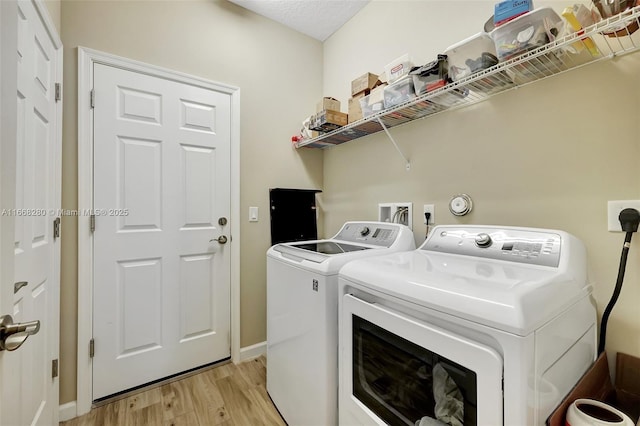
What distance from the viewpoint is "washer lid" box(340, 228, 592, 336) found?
0.65 m

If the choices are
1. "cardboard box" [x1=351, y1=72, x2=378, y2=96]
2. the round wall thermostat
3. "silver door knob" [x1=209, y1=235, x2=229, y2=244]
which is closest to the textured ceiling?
"cardboard box" [x1=351, y1=72, x2=378, y2=96]

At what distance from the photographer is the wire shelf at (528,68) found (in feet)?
2.96

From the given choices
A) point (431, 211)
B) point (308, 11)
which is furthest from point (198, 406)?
point (308, 11)

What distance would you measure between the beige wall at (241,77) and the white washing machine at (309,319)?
2.09 ft

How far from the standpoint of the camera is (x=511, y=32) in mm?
1032

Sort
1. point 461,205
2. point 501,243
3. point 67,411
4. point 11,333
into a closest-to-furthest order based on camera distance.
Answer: point 11,333, point 501,243, point 461,205, point 67,411

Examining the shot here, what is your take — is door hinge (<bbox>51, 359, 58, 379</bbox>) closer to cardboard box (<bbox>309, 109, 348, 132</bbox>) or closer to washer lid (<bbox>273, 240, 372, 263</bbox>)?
washer lid (<bbox>273, 240, 372, 263</bbox>)

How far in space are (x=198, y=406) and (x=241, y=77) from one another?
2279 millimetres

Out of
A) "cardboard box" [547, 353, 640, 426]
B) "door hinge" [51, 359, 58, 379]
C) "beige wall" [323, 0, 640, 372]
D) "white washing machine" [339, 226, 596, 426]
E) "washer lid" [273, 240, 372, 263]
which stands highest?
"beige wall" [323, 0, 640, 372]

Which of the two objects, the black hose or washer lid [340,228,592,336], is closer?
washer lid [340,228,592,336]

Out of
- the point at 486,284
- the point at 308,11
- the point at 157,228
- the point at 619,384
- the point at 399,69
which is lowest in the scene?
the point at 619,384

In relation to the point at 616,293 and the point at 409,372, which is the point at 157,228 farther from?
the point at 616,293

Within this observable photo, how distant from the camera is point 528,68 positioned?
113 cm

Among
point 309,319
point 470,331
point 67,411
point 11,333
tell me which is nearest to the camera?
point 11,333
